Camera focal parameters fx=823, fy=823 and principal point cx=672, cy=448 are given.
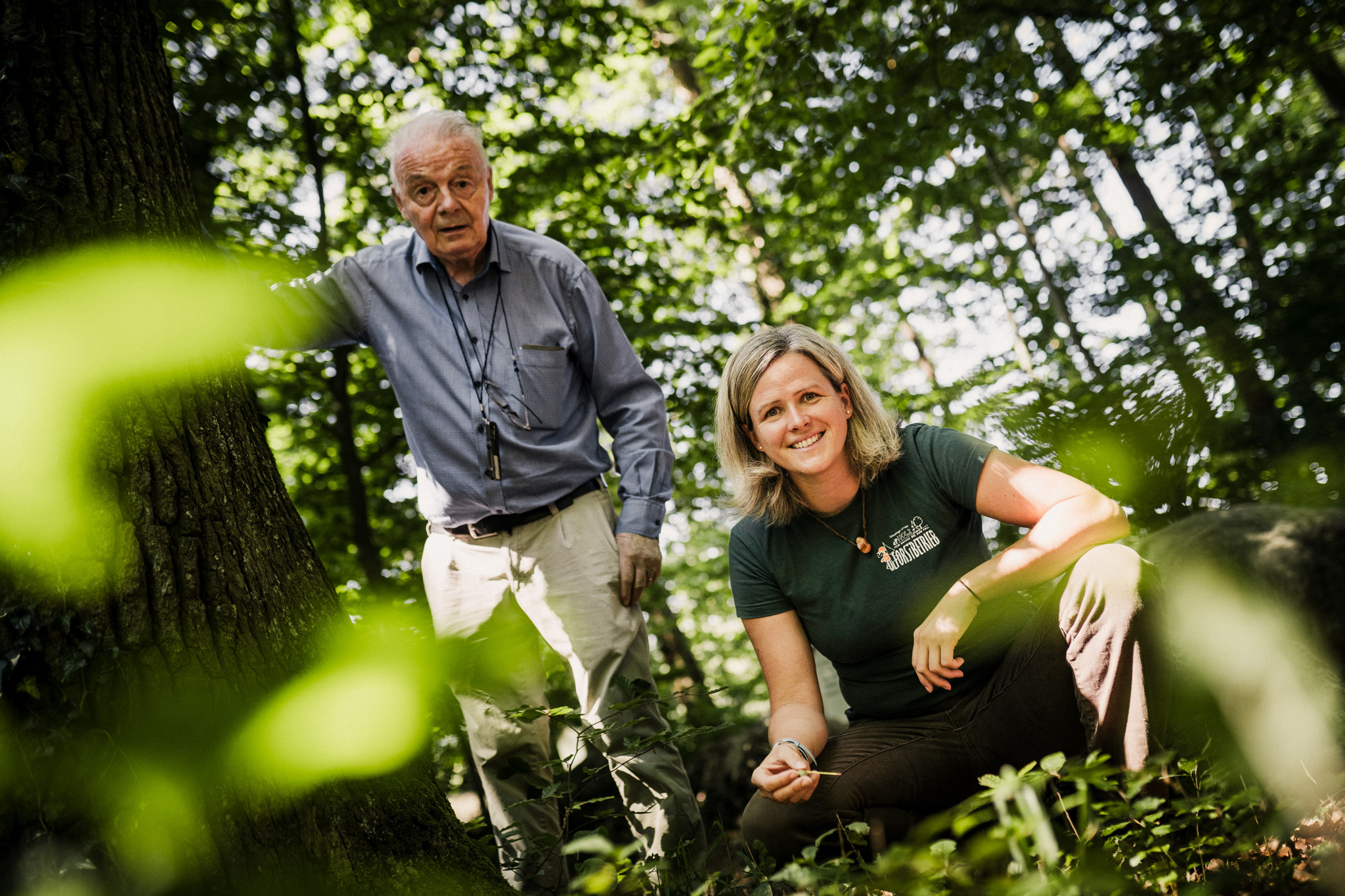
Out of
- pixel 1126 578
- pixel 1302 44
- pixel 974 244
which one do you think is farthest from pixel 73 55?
pixel 974 244

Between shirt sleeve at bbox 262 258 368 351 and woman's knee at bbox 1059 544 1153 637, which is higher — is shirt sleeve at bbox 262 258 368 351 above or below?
above

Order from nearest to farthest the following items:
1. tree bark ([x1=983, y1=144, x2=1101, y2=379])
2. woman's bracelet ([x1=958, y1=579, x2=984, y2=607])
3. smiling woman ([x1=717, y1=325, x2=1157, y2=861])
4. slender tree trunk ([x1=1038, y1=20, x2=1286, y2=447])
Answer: smiling woman ([x1=717, y1=325, x2=1157, y2=861]), woman's bracelet ([x1=958, y1=579, x2=984, y2=607]), slender tree trunk ([x1=1038, y1=20, x2=1286, y2=447]), tree bark ([x1=983, y1=144, x2=1101, y2=379])

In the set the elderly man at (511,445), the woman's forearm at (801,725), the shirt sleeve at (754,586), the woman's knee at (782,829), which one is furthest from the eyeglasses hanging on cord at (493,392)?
the woman's knee at (782,829)

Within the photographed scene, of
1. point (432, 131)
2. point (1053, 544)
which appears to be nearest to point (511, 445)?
point (432, 131)

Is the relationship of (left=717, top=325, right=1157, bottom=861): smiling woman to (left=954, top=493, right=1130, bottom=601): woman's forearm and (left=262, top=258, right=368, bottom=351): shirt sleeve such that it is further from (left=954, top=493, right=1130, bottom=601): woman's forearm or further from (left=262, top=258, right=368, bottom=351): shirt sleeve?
(left=262, top=258, right=368, bottom=351): shirt sleeve

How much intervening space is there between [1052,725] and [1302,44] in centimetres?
548

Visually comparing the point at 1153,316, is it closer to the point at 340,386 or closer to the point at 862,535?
the point at 340,386

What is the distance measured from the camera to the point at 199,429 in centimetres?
187

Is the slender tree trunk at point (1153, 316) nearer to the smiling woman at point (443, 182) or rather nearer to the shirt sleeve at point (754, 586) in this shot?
the shirt sleeve at point (754, 586)

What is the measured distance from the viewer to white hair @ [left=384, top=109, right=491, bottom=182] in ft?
8.95

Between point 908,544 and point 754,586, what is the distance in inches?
17.8

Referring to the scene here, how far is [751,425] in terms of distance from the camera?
8.28ft

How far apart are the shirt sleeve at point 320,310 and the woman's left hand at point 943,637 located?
2127 millimetres

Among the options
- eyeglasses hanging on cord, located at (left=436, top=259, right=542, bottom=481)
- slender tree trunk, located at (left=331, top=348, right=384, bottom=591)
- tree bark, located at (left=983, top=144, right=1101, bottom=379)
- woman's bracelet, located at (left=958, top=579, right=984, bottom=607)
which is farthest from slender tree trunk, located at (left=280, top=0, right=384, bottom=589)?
tree bark, located at (left=983, top=144, right=1101, bottom=379)
